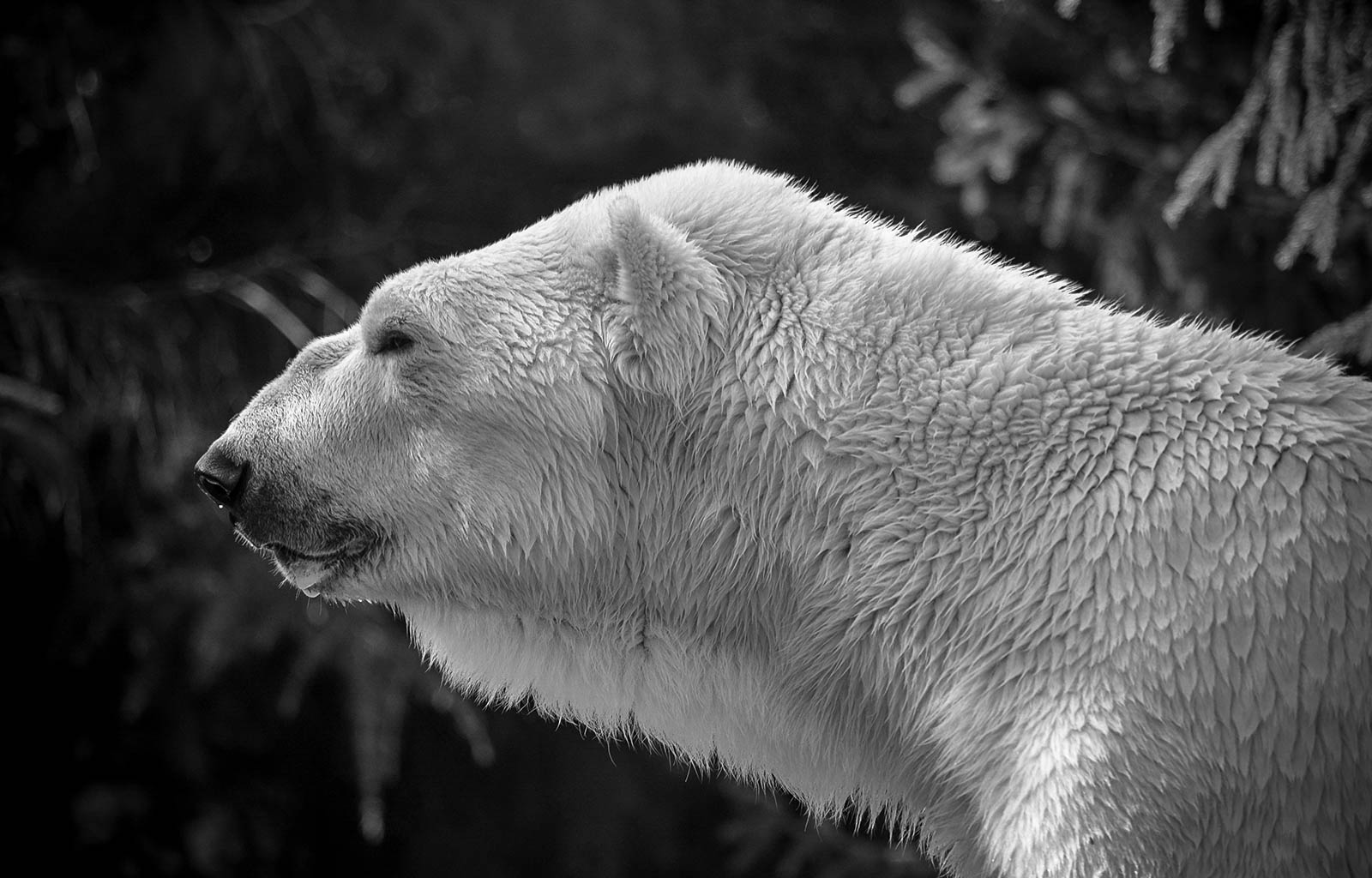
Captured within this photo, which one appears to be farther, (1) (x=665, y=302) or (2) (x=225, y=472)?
(2) (x=225, y=472)

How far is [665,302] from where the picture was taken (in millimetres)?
2283

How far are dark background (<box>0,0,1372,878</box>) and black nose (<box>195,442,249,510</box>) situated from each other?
2217mm

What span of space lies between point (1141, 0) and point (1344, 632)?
2743mm

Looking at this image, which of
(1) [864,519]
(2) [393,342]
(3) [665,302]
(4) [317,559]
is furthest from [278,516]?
(1) [864,519]

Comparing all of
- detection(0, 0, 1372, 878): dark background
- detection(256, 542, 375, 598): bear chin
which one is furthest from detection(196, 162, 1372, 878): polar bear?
detection(0, 0, 1372, 878): dark background

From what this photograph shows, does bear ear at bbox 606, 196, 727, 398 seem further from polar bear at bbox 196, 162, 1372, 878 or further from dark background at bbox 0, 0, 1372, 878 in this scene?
dark background at bbox 0, 0, 1372, 878

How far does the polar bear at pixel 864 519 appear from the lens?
1.81 meters

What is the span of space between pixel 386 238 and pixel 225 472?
3988 millimetres

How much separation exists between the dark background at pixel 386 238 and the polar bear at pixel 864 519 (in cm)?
114

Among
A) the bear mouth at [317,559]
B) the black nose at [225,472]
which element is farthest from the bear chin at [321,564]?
the black nose at [225,472]

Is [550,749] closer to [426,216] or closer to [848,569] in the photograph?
[426,216]

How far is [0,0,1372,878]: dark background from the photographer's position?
409 centimetres

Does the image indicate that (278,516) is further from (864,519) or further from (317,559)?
(864,519)

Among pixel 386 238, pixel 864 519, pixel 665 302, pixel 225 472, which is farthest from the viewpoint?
pixel 386 238
